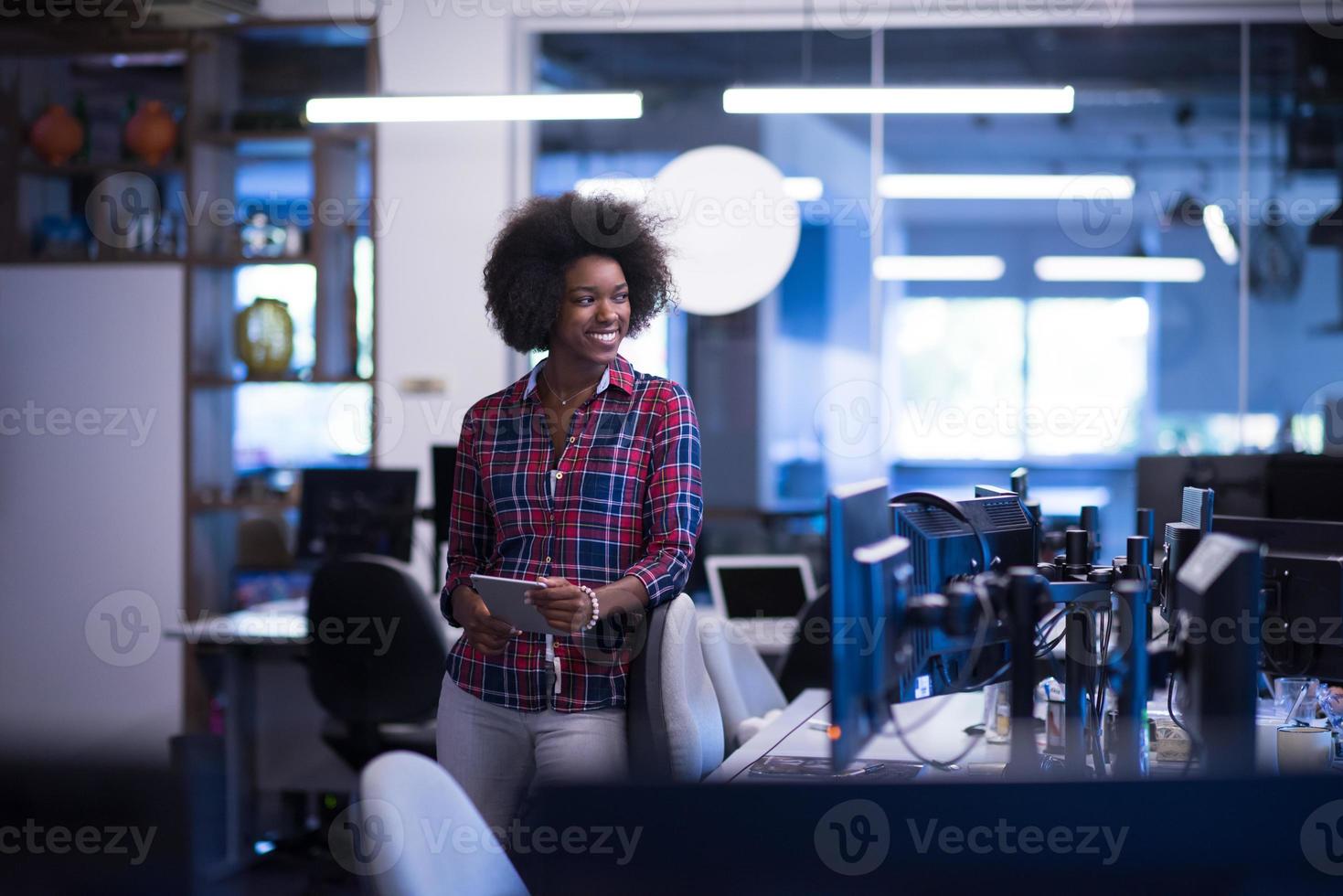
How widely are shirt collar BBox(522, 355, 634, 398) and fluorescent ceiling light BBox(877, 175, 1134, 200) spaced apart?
10.9ft

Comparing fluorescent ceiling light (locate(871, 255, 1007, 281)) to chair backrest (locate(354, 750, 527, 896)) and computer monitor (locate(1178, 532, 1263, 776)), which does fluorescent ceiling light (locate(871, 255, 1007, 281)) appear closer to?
computer monitor (locate(1178, 532, 1263, 776))

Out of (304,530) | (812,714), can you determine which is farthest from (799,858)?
(304,530)

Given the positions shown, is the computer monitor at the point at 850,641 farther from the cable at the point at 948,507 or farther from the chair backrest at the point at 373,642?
the chair backrest at the point at 373,642

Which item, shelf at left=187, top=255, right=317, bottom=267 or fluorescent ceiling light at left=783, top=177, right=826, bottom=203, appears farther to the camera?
fluorescent ceiling light at left=783, top=177, right=826, bottom=203

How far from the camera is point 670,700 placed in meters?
2.09

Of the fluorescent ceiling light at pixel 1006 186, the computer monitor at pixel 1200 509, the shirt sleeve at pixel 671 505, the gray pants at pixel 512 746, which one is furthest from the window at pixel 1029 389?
the gray pants at pixel 512 746

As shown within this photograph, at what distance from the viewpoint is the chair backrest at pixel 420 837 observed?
4.67 feet

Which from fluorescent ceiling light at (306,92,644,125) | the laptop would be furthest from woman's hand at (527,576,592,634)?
fluorescent ceiling light at (306,92,644,125)

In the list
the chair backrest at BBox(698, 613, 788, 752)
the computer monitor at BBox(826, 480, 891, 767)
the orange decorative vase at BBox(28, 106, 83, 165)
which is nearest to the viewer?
the computer monitor at BBox(826, 480, 891, 767)

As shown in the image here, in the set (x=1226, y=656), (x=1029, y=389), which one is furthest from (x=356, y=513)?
(x=1029, y=389)

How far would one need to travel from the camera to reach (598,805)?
1.31 meters

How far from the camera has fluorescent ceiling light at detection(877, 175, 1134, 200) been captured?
5352 millimetres

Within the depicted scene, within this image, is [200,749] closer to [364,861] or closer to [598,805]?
[364,861]

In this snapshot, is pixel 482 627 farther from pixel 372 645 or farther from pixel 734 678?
pixel 372 645
